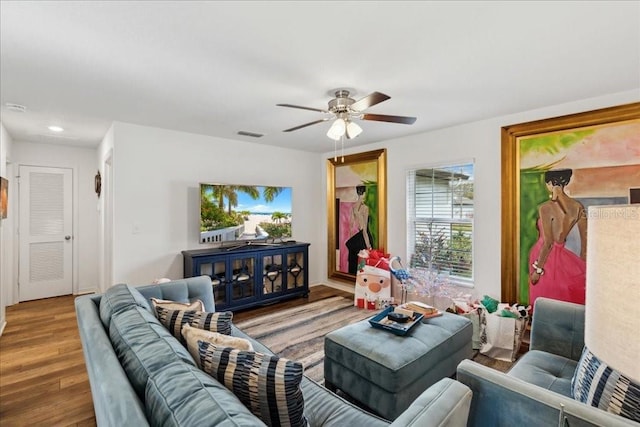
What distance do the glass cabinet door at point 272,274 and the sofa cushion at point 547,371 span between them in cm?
308

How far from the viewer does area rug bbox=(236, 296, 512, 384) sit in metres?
2.69

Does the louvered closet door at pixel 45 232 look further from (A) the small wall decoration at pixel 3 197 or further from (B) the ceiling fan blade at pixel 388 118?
(B) the ceiling fan blade at pixel 388 118

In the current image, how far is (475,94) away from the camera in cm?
263

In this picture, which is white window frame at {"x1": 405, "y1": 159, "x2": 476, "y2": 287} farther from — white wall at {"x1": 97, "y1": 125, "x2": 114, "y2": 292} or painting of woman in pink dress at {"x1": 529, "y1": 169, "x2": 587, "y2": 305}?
white wall at {"x1": 97, "y1": 125, "x2": 114, "y2": 292}

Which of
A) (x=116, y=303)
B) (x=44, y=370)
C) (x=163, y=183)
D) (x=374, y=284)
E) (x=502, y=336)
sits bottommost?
(x=44, y=370)

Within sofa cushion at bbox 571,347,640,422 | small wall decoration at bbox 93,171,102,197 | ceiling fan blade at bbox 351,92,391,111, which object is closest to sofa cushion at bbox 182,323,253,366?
sofa cushion at bbox 571,347,640,422

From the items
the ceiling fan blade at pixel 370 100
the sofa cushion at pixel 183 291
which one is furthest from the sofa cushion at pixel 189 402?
the ceiling fan blade at pixel 370 100

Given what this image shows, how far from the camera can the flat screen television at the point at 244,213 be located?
3.92 metres

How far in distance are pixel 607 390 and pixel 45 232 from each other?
6381 mm

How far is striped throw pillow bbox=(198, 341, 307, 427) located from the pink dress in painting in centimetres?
293

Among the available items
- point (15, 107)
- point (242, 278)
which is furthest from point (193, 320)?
point (15, 107)

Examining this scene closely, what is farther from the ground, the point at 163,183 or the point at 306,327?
the point at 163,183

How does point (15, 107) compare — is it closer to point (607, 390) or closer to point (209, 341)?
point (209, 341)

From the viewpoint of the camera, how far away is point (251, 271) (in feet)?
13.5
